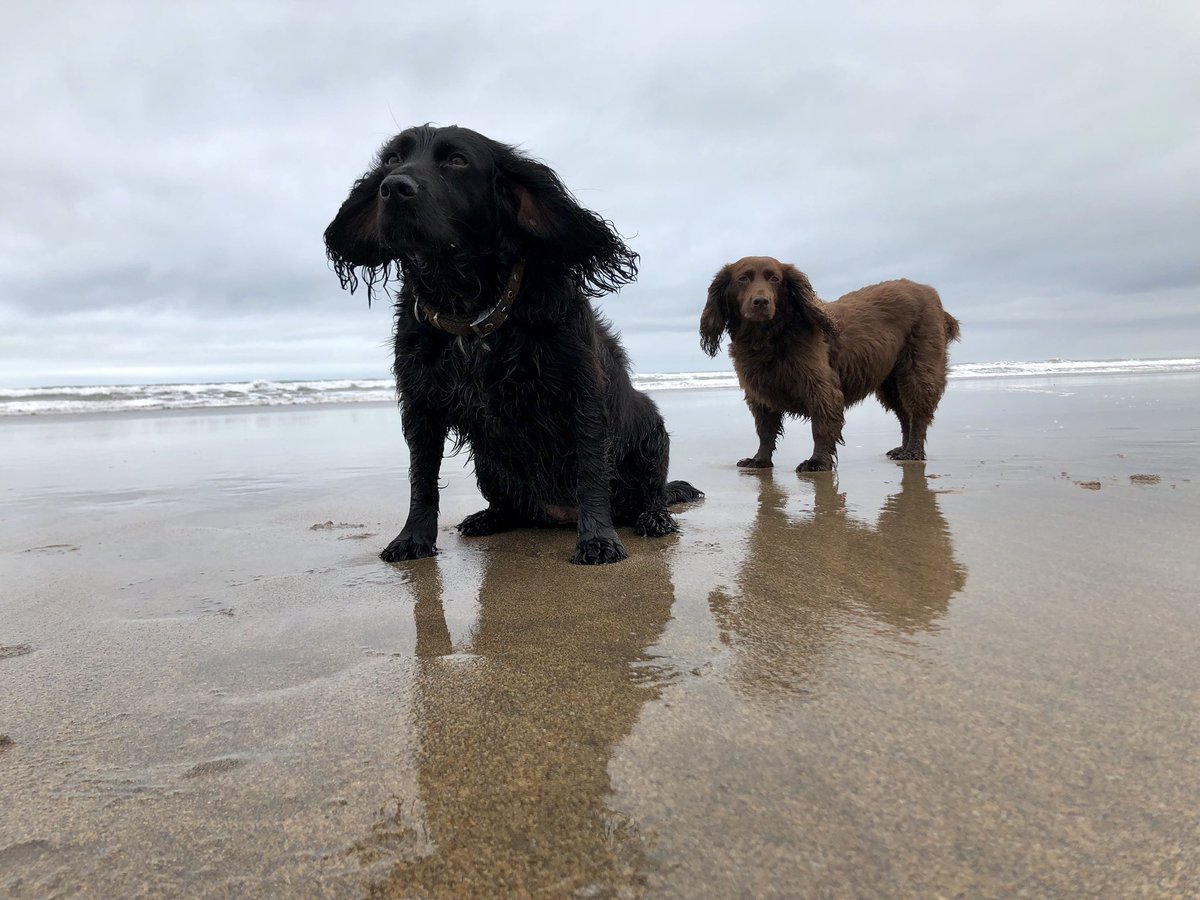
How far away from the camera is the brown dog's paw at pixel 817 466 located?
203 inches

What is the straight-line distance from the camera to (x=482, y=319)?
257cm

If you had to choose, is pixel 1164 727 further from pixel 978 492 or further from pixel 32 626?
pixel 978 492

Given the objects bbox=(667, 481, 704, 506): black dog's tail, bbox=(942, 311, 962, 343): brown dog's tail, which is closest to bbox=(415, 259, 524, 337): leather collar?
bbox=(667, 481, 704, 506): black dog's tail

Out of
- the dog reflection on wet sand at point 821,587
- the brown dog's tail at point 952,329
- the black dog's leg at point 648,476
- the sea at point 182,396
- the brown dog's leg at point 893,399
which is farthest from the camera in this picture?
the sea at point 182,396

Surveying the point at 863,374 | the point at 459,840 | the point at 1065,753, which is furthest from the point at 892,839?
the point at 863,374

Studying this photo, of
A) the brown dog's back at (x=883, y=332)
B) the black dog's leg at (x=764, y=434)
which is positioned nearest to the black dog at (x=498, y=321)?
the black dog's leg at (x=764, y=434)

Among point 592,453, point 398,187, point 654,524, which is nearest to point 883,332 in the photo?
point 654,524

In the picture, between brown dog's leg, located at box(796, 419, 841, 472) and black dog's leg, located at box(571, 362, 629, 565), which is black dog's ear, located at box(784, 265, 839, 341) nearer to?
brown dog's leg, located at box(796, 419, 841, 472)

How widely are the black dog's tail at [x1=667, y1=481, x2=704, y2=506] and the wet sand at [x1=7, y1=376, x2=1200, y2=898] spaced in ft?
3.48

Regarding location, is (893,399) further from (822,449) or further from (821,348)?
(822,449)

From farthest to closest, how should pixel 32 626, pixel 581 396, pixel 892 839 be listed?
pixel 581 396 < pixel 32 626 < pixel 892 839

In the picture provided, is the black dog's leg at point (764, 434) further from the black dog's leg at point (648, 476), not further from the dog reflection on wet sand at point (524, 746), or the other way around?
the dog reflection on wet sand at point (524, 746)

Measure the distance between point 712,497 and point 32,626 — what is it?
3.03m

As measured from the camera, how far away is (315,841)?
2.75 feet
